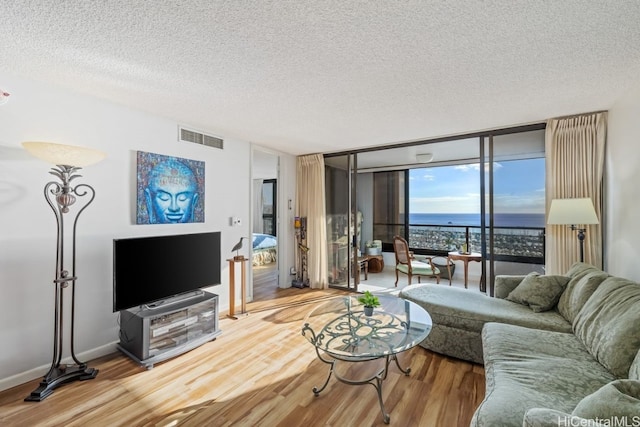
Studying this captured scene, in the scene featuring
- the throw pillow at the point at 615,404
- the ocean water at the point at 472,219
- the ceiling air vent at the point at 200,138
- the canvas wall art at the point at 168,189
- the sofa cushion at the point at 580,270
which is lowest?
the throw pillow at the point at 615,404

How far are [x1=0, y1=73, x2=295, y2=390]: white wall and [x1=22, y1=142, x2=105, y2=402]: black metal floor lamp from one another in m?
0.12

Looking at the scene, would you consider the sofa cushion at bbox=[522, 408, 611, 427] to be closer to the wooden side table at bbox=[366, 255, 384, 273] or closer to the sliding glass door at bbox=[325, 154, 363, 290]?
the sliding glass door at bbox=[325, 154, 363, 290]

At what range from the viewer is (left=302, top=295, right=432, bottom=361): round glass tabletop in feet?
6.53

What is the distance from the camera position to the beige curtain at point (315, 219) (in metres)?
4.96

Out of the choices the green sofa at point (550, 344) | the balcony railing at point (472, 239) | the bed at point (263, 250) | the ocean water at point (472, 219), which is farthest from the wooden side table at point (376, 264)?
the green sofa at point (550, 344)

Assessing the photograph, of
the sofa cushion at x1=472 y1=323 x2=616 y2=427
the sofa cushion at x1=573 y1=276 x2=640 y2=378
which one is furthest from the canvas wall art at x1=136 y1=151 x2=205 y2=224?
the sofa cushion at x1=573 y1=276 x2=640 y2=378

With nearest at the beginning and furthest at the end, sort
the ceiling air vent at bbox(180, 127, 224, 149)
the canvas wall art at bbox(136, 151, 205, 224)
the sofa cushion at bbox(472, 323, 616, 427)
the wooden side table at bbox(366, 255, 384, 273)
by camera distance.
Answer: the sofa cushion at bbox(472, 323, 616, 427) → the canvas wall art at bbox(136, 151, 205, 224) → the ceiling air vent at bbox(180, 127, 224, 149) → the wooden side table at bbox(366, 255, 384, 273)

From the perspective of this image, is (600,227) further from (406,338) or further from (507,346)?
(406,338)

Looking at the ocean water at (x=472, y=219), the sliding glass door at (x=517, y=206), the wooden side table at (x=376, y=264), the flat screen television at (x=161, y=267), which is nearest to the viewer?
the flat screen television at (x=161, y=267)

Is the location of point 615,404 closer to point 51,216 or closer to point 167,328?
point 167,328

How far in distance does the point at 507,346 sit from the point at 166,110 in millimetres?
3654

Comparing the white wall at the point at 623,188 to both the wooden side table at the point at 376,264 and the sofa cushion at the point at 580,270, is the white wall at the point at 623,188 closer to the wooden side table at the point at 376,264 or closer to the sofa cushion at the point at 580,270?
the sofa cushion at the point at 580,270

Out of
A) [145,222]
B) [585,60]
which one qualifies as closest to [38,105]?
[145,222]

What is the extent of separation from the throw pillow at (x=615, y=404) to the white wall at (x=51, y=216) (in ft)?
11.5
